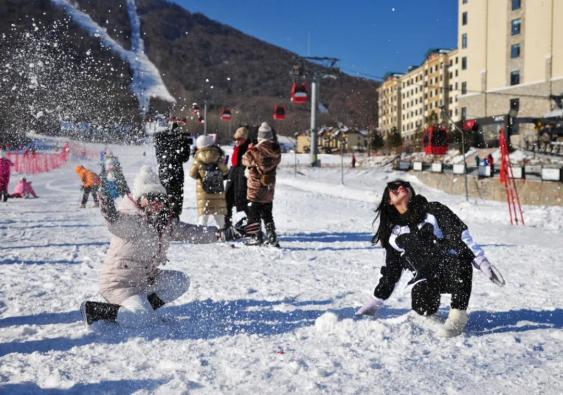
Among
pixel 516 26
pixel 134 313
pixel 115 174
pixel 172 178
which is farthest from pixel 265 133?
pixel 516 26

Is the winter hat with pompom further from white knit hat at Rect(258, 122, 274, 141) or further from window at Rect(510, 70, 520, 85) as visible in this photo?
window at Rect(510, 70, 520, 85)

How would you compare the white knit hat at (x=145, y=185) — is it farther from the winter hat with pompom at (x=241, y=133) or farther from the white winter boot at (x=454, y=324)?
the winter hat with pompom at (x=241, y=133)

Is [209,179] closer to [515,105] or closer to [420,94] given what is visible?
[515,105]

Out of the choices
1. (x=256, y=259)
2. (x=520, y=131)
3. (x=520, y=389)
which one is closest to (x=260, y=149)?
(x=256, y=259)

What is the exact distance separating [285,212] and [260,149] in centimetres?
501

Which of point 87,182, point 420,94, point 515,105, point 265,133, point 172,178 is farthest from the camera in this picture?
point 420,94

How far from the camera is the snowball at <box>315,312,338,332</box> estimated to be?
3.39m

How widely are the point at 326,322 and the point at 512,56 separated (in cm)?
3765

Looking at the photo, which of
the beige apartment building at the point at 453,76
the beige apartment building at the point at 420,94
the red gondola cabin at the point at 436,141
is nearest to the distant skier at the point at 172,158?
the red gondola cabin at the point at 436,141

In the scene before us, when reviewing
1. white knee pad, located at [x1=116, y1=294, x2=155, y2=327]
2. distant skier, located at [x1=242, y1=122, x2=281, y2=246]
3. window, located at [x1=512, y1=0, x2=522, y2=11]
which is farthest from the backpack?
window, located at [x1=512, y1=0, x2=522, y2=11]

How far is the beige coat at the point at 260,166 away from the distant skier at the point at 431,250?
323 cm

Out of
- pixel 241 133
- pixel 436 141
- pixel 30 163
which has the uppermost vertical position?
pixel 436 141

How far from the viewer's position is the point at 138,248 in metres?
3.37

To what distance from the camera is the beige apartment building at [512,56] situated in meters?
32.2
